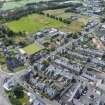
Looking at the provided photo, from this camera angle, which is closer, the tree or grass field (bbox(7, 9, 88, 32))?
the tree

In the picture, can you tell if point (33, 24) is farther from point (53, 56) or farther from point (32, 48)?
point (53, 56)

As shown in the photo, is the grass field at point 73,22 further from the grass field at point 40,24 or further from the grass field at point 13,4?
the grass field at point 13,4

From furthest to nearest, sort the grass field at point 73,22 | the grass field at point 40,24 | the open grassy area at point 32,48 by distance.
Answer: the grass field at point 40,24 → the grass field at point 73,22 → the open grassy area at point 32,48

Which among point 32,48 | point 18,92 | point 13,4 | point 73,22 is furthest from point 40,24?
point 18,92

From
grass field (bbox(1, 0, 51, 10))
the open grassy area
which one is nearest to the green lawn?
the open grassy area

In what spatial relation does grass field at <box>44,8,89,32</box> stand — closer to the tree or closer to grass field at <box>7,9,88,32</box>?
grass field at <box>7,9,88,32</box>

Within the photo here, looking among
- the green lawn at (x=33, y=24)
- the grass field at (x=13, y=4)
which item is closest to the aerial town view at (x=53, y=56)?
the green lawn at (x=33, y=24)
